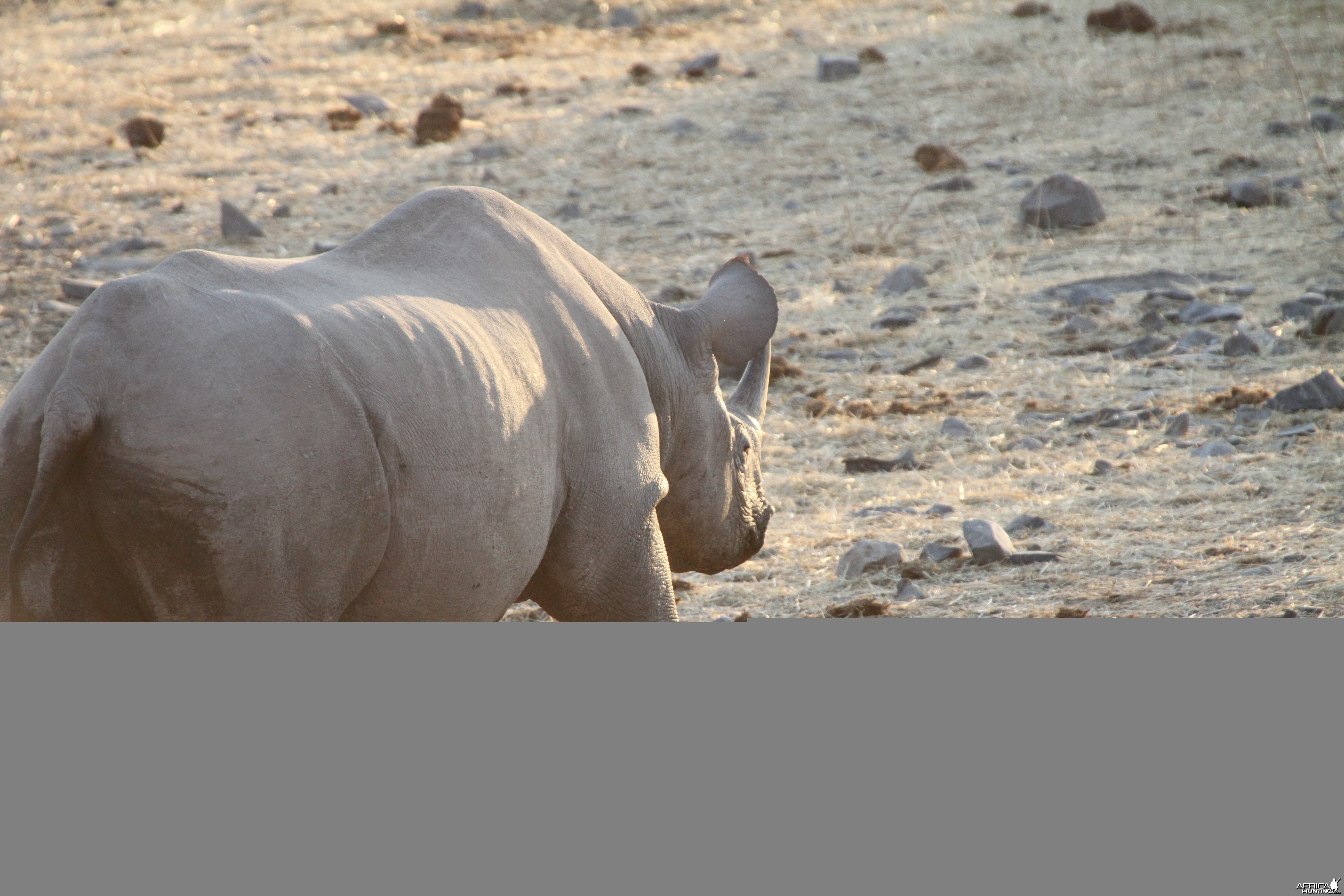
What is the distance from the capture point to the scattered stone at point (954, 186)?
9.84 metres

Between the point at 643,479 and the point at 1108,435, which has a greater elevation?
the point at 643,479

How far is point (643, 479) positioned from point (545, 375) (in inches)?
15.6

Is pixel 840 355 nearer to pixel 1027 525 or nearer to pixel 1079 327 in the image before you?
pixel 1079 327

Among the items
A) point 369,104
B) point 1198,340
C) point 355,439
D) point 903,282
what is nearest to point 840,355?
point 903,282

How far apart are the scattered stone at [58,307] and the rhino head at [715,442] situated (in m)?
4.30

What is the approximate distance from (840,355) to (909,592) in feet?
9.13

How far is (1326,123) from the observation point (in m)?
10.4

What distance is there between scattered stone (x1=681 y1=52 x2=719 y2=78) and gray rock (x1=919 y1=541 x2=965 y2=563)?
8.15 meters

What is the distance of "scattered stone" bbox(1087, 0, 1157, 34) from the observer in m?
13.1

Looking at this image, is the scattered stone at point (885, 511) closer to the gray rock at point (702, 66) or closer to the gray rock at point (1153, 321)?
the gray rock at point (1153, 321)

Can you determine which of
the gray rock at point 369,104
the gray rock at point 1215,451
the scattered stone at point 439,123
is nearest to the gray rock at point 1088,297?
the gray rock at point 1215,451

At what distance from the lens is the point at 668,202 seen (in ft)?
32.3

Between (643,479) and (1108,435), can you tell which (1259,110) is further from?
(643,479)

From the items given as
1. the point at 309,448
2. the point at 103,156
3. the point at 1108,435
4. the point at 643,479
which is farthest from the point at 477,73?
the point at 309,448
